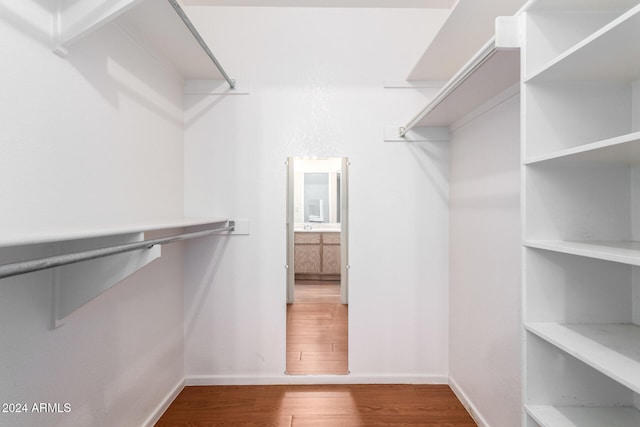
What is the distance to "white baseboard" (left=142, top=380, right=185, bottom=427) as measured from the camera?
67.4 inches

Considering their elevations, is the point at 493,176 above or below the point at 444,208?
above

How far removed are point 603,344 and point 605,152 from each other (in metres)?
0.53

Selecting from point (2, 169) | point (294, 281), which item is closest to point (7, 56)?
point (2, 169)

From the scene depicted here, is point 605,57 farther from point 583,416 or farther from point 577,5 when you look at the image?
point 583,416

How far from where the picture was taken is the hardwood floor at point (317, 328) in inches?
86.1

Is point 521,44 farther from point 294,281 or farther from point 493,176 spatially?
point 294,281

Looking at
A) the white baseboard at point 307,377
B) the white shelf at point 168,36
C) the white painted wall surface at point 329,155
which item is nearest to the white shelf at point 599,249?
the white painted wall surface at point 329,155

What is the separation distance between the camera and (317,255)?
Answer: 7.22 feet

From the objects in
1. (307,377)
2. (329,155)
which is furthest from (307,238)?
(307,377)

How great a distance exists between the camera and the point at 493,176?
5.34 ft

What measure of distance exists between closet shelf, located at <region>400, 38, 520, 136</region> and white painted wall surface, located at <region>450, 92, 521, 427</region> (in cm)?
10

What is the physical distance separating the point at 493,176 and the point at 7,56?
202 cm

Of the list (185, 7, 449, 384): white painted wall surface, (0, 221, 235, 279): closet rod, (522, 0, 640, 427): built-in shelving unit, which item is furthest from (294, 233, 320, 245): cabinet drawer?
(522, 0, 640, 427): built-in shelving unit

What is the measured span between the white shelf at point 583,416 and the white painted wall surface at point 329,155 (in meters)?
1.22
